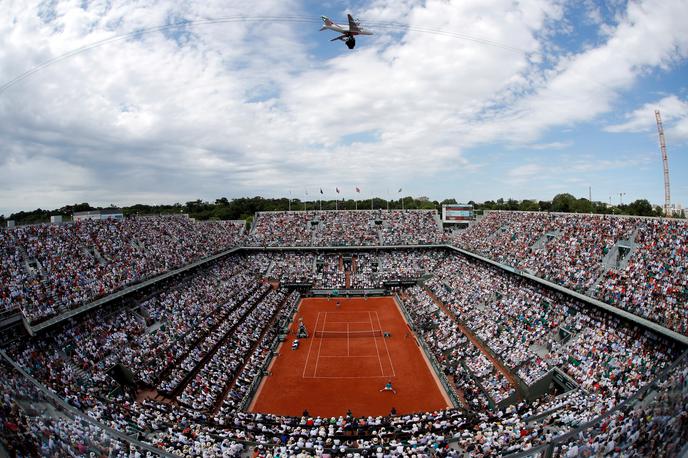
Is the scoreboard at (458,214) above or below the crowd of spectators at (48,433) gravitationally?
above

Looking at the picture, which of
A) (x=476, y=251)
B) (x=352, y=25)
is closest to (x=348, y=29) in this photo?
(x=352, y=25)

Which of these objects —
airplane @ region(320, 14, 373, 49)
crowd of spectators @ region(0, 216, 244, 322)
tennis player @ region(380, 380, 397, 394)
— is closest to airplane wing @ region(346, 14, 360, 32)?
airplane @ region(320, 14, 373, 49)

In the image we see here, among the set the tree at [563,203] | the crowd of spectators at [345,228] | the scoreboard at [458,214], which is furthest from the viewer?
the tree at [563,203]

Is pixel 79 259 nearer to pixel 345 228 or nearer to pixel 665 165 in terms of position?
pixel 345 228

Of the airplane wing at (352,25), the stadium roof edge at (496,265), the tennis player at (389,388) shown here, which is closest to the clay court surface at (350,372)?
the tennis player at (389,388)

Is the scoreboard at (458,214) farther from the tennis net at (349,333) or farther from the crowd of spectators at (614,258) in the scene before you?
the tennis net at (349,333)

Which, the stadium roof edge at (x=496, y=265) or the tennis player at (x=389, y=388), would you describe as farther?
the tennis player at (x=389, y=388)
